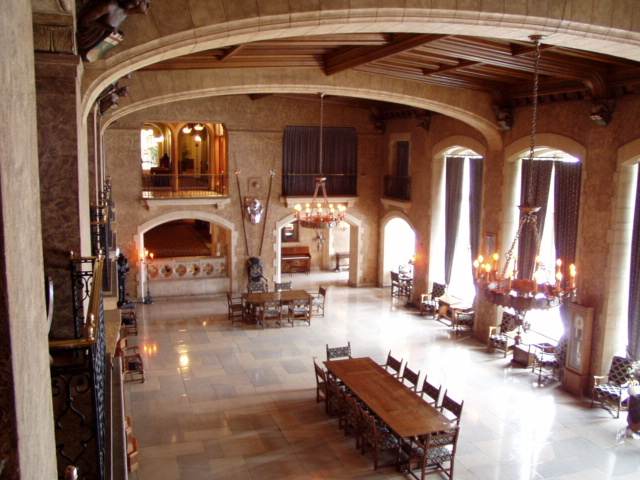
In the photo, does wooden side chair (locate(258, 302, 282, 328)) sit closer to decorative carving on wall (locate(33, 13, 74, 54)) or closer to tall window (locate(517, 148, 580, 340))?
tall window (locate(517, 148, 580, 340))

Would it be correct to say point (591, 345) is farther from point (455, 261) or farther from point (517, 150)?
point (455, 261)

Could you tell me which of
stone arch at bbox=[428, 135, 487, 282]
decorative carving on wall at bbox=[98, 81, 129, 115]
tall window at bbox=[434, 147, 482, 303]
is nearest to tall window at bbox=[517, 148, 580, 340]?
tall window at bbox=[434, 147, 482, 303]

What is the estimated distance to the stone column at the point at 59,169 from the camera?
415 cm

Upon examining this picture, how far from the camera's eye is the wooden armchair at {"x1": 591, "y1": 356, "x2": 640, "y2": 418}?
982 cm

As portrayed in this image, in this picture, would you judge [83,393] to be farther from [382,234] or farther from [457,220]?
[382,234]

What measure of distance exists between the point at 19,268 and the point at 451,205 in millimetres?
14478

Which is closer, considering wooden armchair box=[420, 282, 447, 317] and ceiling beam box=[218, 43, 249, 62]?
ceiling beam box=[218, 43, 249, 62]

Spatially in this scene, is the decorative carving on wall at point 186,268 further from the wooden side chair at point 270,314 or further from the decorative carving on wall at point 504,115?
the decorative carving on wall at point 504,115

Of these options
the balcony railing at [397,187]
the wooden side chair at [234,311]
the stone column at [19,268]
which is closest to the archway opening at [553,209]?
the balcony railing at [397,187]

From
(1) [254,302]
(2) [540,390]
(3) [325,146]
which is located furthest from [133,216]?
(2) [540,390]

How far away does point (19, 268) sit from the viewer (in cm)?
137

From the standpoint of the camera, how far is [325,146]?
17609mm

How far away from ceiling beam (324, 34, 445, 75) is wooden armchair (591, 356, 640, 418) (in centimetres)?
627

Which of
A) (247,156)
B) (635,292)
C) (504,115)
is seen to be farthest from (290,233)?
(635,292)
